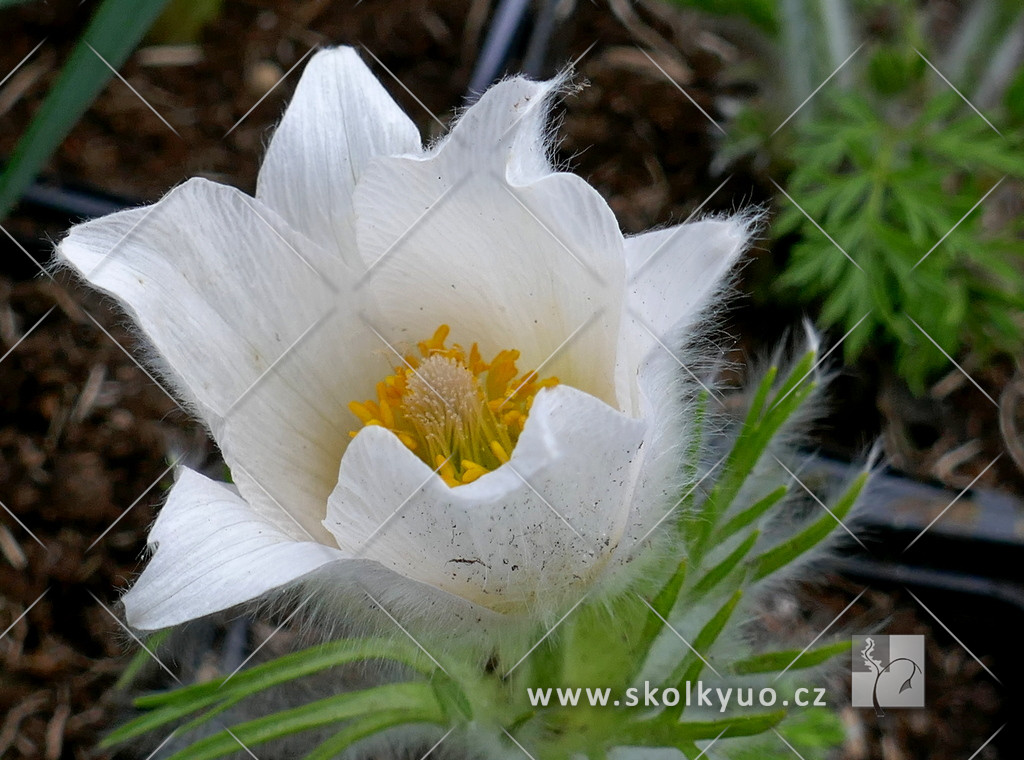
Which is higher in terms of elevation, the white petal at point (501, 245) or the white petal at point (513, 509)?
the white petal at point (501, 245)

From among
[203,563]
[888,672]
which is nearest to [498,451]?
[203,563]

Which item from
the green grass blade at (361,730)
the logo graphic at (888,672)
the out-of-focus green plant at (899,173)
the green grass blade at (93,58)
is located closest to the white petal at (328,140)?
the green grass blade at (93,58)

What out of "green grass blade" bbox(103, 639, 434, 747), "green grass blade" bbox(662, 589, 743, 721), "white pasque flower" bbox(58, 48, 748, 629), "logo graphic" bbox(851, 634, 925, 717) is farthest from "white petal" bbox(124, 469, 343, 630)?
"logo graphic" bbox(851, 634, 925, 717)

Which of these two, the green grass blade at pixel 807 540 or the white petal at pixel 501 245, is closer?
the white petal at pixel 501 245

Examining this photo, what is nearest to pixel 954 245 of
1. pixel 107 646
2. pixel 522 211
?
pixel 522 211

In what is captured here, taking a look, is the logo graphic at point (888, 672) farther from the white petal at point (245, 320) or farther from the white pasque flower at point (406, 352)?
the white petal at point (245, 320)

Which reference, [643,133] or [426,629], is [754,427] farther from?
[643,133]
